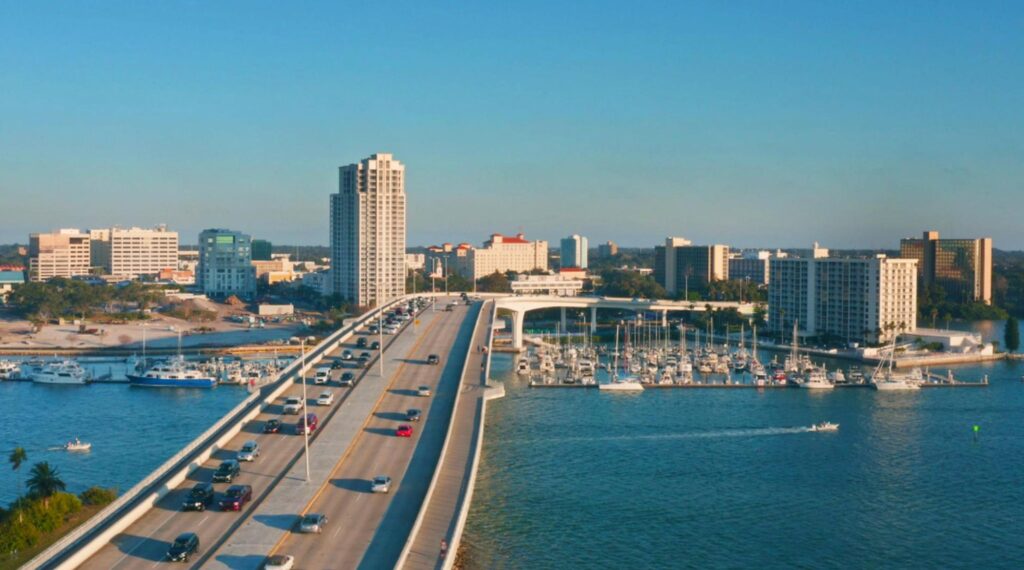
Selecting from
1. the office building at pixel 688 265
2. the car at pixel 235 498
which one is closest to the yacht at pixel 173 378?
the car at pixel 235 498

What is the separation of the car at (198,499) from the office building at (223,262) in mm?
58320

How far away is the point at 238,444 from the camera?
15.0 metres

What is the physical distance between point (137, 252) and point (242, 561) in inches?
3058

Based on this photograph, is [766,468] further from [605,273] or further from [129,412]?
[605,273]

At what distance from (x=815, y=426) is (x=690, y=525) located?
347 inches

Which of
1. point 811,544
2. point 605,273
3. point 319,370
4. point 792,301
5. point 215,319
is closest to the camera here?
point 811,544

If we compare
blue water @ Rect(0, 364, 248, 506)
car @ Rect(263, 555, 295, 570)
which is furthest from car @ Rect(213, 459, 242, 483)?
blue water @ Rect(0, 364, 248, 506)

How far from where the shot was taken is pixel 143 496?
12.1 meters

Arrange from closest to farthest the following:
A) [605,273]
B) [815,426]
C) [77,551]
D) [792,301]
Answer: [77,551] < [815,426] < [792,301] < [605,273]

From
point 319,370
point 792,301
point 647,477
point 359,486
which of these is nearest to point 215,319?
point 792,301

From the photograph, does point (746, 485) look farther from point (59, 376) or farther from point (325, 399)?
point (59, 376)

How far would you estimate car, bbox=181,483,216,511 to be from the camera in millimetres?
11711

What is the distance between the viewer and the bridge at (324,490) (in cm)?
→ 1041

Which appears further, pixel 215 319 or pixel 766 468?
pixel 215 319
